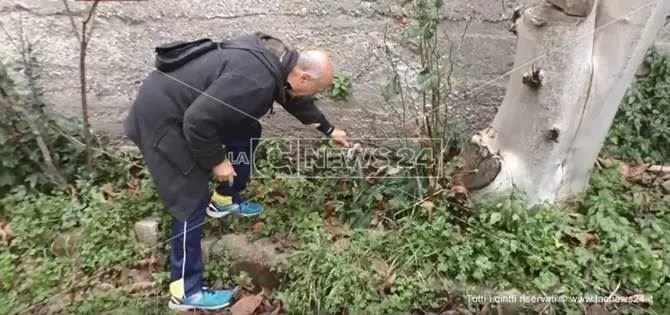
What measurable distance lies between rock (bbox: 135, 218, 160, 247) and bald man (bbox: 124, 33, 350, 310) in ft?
1.12

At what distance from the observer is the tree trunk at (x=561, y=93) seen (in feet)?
9.16

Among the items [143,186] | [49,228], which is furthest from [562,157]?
[49,228]

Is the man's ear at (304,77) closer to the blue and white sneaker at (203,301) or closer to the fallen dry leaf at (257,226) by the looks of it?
the fallen dry leaf at (257,226)

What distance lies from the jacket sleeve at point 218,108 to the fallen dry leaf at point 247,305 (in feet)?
2.65

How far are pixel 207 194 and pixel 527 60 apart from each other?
1588mm

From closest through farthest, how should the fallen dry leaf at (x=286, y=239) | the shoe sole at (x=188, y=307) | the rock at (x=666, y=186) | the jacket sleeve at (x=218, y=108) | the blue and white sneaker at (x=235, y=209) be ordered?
1. the jacket sleeve at (x=218, y=108)
2. the shoe sole at (x=188, y=307)
3. the fallen dry leaf at (x=286, y=239)
4. the blue and white sneaker at (x=235, y=209)
5. the rock at (x=666, y=186)

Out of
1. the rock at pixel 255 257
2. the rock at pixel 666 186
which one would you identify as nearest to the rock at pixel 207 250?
the rock at pixel 255 257

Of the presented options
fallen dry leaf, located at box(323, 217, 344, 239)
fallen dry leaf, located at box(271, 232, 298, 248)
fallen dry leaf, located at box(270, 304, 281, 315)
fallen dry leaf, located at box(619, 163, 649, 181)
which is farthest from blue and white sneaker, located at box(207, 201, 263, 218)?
fallen dry leaf, located at box(619, 163, 649, 181)

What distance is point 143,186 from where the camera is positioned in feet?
11.9

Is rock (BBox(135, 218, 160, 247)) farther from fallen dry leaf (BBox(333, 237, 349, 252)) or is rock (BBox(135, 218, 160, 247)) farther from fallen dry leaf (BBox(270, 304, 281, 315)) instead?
fallen dry leaf (BBox(333, 237, 349, 252))

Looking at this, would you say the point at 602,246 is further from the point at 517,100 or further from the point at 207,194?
the point at 207,194

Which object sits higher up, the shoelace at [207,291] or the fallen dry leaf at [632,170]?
the fallen dry leaf at [632,170]

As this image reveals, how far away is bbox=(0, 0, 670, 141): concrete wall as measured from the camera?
3.64 meters

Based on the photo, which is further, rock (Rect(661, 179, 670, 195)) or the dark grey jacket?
rock (Rect(661, 179, 670, 195))
